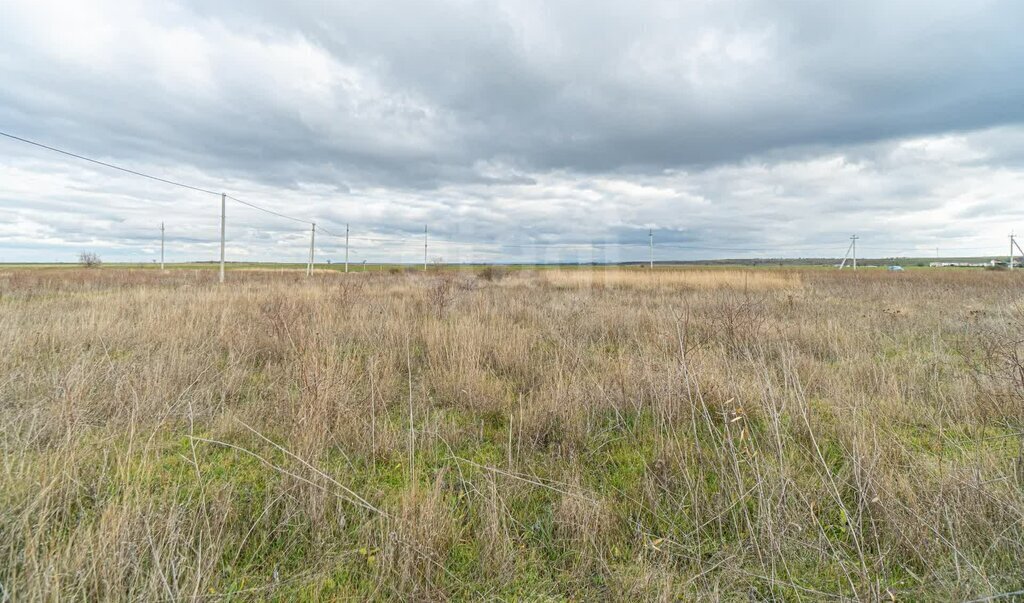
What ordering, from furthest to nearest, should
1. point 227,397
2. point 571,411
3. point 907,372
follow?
point 907,372
point 227,397
point 571,411

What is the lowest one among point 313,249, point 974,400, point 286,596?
point 286,596

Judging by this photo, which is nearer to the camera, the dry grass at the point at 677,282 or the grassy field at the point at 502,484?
the grassy field at the point at 502,484

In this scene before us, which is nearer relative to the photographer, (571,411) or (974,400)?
(571,411)

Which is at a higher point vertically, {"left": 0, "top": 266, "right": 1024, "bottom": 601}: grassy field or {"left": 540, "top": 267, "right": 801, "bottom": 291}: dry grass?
{"left": 540, "top": 267, "right": 801, "bottom": 291}: dry grass

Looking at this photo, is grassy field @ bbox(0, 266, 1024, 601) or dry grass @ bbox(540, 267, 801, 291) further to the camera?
dry grass @ bbox(540, 267, 801, 291)

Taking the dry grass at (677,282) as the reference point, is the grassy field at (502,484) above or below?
below

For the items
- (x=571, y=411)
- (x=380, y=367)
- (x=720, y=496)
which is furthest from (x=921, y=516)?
(x=380, y=367)

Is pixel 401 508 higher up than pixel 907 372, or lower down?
lower down

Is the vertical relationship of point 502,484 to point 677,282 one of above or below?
below

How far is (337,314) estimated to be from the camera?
320 inches

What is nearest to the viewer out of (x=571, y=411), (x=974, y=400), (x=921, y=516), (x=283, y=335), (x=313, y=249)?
(x=921, y=516)

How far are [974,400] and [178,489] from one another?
6755 mm

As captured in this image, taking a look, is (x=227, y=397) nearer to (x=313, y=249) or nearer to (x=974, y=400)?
(x=974, y=400)

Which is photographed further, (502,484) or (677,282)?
(677,282)
